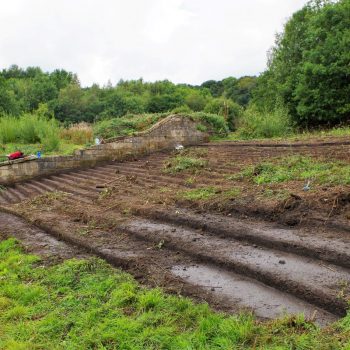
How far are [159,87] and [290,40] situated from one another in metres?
46.5

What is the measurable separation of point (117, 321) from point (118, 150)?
9429mm

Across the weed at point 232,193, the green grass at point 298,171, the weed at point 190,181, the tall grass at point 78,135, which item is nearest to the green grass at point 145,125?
the tall grass at point 78,135

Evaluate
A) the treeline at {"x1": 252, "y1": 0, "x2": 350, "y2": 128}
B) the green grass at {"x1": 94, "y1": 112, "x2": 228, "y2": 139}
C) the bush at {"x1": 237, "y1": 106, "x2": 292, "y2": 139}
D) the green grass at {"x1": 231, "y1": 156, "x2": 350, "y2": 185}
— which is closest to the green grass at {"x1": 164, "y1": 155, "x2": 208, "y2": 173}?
the green grass at {"x1": 231, "y1": 156, "x2": 350, "y2": 185}

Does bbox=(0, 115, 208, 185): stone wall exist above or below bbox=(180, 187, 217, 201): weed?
above

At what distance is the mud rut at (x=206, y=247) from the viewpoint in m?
2.75

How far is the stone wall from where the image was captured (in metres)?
10.8

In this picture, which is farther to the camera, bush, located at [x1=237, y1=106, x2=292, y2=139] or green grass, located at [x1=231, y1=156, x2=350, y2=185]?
bush, located at [x1=237, y1=106, x2=292, y2=139]

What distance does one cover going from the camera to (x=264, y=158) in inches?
283

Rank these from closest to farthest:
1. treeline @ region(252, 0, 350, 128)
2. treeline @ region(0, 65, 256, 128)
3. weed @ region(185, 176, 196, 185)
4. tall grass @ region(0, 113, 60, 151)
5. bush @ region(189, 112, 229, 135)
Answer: weed @ region(185, 176, 196, 185) → bush @ region(189, 112, 229, 135) → tall grass @ region(0, 113, 60, 151) → treeline @ region(252, 0, 350, 128) → treeline @ region(0, 65, 256, 128)

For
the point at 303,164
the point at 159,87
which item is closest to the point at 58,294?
the point at 303,164

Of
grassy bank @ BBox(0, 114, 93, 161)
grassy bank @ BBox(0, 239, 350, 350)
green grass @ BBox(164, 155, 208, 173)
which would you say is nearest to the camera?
grassy bank @ BBox(0, 239, 350, 350)

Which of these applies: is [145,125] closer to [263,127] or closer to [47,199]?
[263,127]

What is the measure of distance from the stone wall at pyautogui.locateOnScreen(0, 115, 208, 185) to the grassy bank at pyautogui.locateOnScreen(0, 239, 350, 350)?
299 inches

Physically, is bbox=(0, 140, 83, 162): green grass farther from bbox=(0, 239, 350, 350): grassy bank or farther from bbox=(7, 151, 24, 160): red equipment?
bbox=(0, 239, 350, 350): grassy bank
